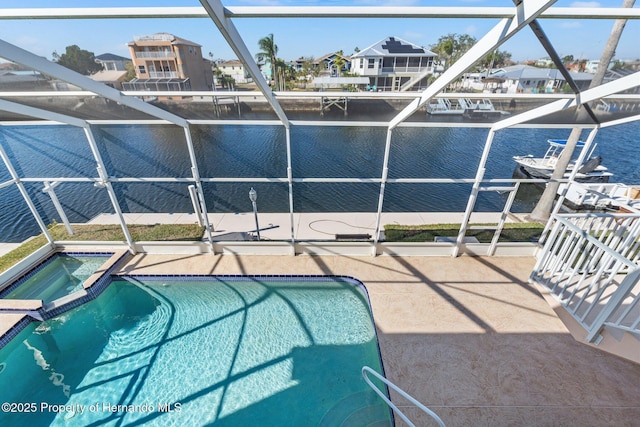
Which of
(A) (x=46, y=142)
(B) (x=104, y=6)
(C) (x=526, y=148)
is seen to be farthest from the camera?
(C) (x=526, y=148)

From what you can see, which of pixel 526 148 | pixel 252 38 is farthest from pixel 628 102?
pixel 526 148

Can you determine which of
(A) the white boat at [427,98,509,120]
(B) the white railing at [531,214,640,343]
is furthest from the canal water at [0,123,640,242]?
(B) the white railing at [531,214,640,343]

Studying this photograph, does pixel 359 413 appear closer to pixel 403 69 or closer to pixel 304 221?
pixel 403 69

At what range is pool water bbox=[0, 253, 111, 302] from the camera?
15.2 feet

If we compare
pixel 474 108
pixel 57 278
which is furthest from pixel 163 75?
pixel 57 278

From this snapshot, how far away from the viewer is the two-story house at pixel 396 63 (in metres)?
2.92

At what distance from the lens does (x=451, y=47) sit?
273 cm

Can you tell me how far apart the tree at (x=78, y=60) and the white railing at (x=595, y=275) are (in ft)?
17.6

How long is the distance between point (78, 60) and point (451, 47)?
350 centimetres

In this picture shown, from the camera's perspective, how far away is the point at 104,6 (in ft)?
6.37

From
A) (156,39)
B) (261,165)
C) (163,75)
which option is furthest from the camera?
(261,165)

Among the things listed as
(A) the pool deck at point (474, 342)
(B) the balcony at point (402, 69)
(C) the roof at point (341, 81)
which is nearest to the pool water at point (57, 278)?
(A) the pool deck at point (474, 342)

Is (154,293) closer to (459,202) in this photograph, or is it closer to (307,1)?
(307,1)

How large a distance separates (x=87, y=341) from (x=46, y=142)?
5432 millimetres
